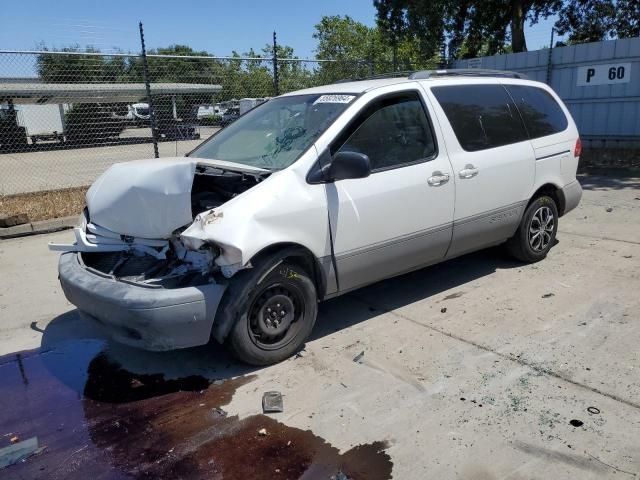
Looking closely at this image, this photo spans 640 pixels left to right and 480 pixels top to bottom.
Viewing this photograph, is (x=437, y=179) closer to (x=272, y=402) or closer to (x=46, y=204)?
(x=272, y=402)

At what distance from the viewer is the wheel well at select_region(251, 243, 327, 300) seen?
11.7 ft

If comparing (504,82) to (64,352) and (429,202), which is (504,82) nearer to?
(429,202)

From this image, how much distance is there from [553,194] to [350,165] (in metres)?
2.96

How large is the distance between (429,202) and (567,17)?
19.7 metres

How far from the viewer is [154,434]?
122 inches

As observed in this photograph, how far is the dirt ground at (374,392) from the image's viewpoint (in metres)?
2.80

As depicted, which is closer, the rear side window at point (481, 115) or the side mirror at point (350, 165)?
the side mirror at point (350, 165)

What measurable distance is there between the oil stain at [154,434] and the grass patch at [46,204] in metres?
4.91

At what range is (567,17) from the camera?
20.2 m

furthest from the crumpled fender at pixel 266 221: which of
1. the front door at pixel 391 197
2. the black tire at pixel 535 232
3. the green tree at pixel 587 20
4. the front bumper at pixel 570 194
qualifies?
the green tree at pixel 587 20

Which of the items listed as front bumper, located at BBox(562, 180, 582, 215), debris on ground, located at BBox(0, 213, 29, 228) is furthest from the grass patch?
front bumper, located at BBox(562, 180, 582, 215)

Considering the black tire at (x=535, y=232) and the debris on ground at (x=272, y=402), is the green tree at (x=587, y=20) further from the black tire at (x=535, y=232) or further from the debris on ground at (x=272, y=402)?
the debris on ground at (x=272, y=402)

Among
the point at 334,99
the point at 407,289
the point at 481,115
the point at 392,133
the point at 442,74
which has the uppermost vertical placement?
the point at 442,74

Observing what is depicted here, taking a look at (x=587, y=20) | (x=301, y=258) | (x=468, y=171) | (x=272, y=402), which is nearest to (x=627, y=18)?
(x=587, y=20)
